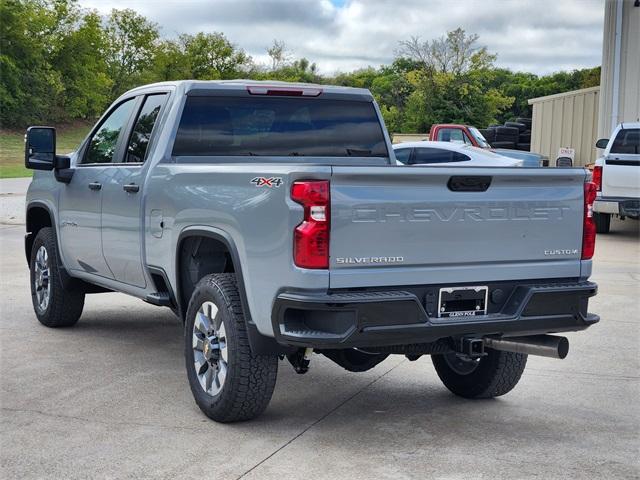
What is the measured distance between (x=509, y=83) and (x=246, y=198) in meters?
97.3

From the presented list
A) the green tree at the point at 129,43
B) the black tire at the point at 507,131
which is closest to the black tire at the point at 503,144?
the black tire at the point at 507,131

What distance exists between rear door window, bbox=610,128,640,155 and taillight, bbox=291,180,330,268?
13119 mm

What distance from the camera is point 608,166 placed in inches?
651

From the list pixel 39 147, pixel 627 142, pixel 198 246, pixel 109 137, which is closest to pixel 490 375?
pixel 198 246

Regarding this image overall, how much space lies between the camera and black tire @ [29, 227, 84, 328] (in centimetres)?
813

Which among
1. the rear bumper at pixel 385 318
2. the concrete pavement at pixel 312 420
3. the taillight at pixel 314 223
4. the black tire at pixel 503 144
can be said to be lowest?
the concrete pavement at pixel 312 420

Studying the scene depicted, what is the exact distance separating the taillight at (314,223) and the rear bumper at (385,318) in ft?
0.60

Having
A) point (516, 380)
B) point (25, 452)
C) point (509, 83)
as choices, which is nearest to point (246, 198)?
point (25, 452)

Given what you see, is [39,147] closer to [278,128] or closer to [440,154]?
[278,128]

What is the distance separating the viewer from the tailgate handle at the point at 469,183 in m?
5.14

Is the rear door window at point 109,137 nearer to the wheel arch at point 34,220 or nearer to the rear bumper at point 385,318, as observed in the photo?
the wheel arch at point 34,220

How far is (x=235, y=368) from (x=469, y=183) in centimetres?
153

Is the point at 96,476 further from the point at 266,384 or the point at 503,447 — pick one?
the point at 503,447

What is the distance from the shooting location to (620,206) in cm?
1623
